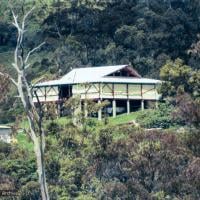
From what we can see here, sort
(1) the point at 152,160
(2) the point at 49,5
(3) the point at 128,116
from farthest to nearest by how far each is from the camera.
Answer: (2) the point at 49,5 → (3) the point at 128,116 → (1) the point at 152,160

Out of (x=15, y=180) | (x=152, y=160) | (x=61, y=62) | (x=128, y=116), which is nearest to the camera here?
(x=152, y=160)

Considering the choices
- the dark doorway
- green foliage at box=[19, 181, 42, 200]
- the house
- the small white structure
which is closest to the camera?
green foliage at box=[19, 181, 42, 200]

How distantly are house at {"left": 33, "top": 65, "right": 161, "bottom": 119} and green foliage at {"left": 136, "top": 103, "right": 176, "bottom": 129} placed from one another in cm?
415

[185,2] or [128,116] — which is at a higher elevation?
[185,2]

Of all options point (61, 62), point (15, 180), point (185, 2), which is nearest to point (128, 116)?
point (61, 62)

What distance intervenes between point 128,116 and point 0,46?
70.4 ft

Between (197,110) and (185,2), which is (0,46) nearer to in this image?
(185,2)

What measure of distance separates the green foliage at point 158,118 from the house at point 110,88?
415 cm

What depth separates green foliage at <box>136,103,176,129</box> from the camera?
43250mm

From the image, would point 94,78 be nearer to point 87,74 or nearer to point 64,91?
point 87,74

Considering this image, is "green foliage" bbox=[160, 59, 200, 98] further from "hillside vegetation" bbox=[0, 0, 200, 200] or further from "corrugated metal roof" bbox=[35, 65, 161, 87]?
"corrugated metal roof" bbox=[35, 65, 161, 87]

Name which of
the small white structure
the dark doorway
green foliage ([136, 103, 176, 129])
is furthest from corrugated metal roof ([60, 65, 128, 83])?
the small white structure

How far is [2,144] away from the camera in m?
38.1

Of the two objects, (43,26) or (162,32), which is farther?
(43,26)
